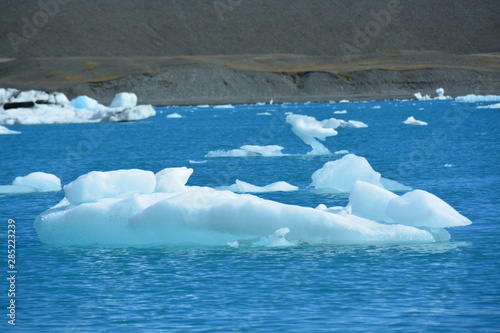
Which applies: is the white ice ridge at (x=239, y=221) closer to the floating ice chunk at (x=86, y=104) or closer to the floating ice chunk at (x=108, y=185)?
the floating ice chunk at (x=108, y=185)

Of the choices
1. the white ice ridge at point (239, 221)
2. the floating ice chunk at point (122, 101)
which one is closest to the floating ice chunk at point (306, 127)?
the white ice ridge at point (239, 221)

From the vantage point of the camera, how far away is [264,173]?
2442cm

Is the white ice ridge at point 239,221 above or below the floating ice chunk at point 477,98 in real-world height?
below

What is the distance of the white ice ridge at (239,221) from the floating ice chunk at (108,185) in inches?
43.6

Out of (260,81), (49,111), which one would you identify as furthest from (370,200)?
(260,81)

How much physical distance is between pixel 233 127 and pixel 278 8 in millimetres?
124203

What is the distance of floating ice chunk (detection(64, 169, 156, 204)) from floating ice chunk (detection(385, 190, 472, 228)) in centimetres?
421

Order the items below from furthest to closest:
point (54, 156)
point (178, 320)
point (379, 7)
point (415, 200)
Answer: point (379, 7), point (54, 156), point (415, 200), point (178, 320)

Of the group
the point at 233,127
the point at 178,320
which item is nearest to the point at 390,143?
the point at 233,127

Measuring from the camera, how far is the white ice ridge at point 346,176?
17641 millimetres

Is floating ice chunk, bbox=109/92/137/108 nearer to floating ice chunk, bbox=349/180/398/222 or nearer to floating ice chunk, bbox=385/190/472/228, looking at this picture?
floating ice chunk, bbox=349/180/398/222

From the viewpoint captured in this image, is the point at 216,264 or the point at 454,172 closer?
the point at 216,264

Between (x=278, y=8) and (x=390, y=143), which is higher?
(x=278, y=8)

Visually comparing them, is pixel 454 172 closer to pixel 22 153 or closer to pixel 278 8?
pixel 22 153
